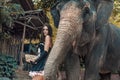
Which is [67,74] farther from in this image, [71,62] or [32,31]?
[32,31]

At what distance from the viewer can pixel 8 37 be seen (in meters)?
16.7

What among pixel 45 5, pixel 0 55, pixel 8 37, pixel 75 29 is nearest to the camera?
pixel 75 29

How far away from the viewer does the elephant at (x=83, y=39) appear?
512cm

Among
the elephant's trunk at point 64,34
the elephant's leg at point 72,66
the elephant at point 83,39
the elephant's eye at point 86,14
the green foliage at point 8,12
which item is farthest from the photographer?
the green foliage at point 8,12

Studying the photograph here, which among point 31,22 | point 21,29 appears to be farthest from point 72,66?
point 21,29

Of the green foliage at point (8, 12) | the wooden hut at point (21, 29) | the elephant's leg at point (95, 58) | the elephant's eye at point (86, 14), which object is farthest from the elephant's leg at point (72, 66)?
the wooden hut at point (21, 29)

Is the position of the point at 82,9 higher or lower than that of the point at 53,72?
higher

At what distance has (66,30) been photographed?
520 cm

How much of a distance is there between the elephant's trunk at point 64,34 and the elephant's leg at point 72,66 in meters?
0.60

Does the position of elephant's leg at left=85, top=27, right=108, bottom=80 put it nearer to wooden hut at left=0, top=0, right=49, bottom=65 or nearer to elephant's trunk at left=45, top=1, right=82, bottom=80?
elephant's trunk at left=45, top=1, right=82, bottom=80

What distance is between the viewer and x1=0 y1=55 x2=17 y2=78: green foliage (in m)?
14.2

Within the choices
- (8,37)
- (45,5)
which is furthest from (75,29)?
(45,5)

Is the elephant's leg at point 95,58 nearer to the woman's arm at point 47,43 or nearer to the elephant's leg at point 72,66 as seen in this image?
the elephant's leg at point 72,66

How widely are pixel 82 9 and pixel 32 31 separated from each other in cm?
1271
